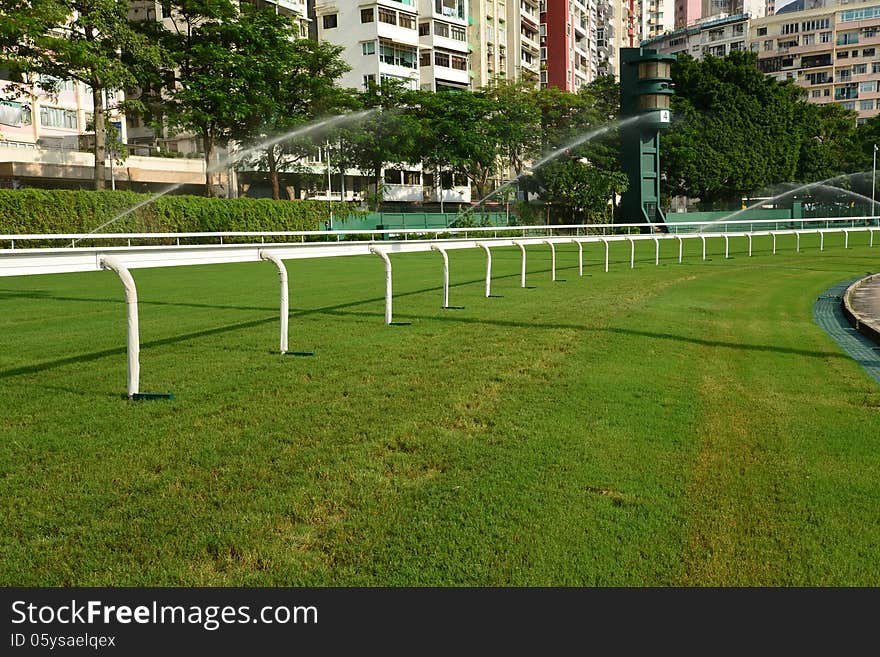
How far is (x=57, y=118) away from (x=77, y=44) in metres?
23.5

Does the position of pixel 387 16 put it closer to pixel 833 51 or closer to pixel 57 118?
pixel 57 118

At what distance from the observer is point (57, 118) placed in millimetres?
54500

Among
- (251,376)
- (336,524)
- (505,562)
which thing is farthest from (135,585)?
(251,376)

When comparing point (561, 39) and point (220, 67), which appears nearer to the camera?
point (220, 67)

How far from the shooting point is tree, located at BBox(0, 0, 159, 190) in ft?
105

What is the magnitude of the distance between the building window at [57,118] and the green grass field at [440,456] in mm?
48889

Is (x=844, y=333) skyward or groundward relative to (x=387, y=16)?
groundward

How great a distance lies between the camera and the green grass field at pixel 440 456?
11.3 ft

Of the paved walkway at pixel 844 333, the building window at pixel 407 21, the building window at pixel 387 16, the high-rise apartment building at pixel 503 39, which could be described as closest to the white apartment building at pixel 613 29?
the high-rise apartment building at pixel 503 39

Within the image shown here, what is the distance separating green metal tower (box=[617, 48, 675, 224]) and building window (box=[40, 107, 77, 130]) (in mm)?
35411

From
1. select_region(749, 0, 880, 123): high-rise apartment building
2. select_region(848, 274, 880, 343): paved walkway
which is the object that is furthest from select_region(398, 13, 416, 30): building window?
select_region(749, 0, 880, 123): high-rise apartment building

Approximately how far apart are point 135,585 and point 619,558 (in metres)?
1.86

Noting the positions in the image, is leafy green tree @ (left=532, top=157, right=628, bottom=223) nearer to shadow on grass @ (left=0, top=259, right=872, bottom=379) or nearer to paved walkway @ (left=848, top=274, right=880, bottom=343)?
paved walkway @ (left=848, top=274, right=880, bottom=343)

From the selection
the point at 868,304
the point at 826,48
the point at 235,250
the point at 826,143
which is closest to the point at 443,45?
the point at 826,143
